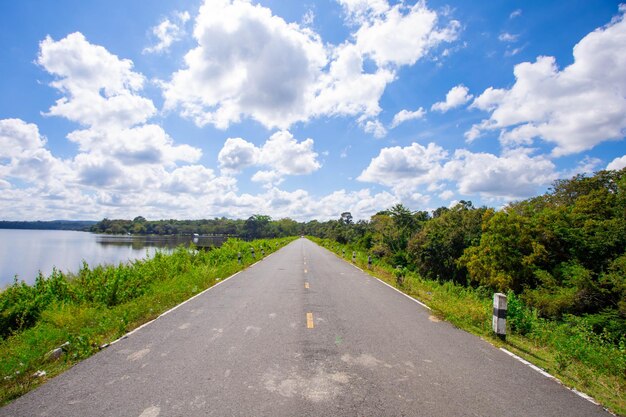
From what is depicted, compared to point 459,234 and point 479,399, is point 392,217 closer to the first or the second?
point 459,234

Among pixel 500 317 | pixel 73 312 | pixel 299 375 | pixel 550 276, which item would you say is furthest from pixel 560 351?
pixel 550 276

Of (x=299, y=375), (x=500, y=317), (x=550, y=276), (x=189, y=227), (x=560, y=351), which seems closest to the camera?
(x=299, y=375)

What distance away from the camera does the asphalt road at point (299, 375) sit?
12.2 feet

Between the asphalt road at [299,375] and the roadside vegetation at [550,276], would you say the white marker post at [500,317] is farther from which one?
the asphalt road at [299,375]

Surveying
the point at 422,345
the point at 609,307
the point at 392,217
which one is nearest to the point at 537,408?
the point at 422,345

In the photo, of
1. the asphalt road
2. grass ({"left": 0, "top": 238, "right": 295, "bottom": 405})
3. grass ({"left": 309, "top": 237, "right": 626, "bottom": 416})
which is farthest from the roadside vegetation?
grass ({"left": 0, "top": 238, "right": 295, "bottom": 405})

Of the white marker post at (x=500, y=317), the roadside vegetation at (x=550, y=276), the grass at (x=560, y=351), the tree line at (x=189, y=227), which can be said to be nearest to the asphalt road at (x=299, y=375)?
the grass at (x=560, y=351)

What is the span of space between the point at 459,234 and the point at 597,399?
102 ft

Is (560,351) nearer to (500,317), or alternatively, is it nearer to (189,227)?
(500,317)

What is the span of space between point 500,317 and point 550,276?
18254mm

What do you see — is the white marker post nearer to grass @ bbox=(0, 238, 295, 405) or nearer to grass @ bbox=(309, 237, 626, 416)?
grass @ bbox=(309, 237, 626, 416)

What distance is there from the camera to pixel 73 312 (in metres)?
7.84

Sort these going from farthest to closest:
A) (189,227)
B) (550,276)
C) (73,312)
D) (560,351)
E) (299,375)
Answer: (189,227) < (550,276) < (73,312) < (560,351) < (299,375)

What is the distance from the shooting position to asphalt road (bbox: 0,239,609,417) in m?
3.72
